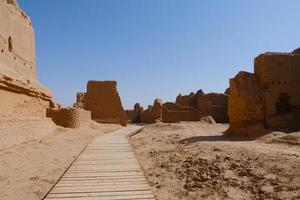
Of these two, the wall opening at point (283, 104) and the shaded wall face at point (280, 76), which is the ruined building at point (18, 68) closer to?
the shaded wall face at point (280, 76)

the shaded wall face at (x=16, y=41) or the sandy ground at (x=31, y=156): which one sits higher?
the shaded wall face at (x=16, y=41)

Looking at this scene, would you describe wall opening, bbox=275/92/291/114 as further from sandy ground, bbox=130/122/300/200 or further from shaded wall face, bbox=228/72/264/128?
sandy ground, bbox=130/122/300/200

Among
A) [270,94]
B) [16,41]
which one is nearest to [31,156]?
[16,41]

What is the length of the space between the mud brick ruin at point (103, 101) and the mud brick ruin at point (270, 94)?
11.7 metres

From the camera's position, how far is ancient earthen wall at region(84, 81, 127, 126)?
71.8 feet

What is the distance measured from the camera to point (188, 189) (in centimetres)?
567

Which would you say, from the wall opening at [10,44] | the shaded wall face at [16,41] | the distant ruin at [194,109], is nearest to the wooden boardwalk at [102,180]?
the shaded wall face at [16,41]

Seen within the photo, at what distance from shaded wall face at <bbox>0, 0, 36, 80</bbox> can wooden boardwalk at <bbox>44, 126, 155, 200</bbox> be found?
15.8ft

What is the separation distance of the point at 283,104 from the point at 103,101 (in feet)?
43.3

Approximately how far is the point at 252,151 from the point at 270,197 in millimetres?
2462

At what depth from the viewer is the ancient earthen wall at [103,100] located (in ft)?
71.8

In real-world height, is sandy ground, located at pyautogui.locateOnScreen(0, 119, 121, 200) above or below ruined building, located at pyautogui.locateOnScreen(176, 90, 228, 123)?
below

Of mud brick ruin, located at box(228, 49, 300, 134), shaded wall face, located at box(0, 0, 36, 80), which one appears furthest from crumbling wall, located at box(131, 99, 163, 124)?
mud brick ruin, located at box(228, 49, 300, 134)

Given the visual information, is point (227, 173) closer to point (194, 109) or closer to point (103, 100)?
point (103, 100)
